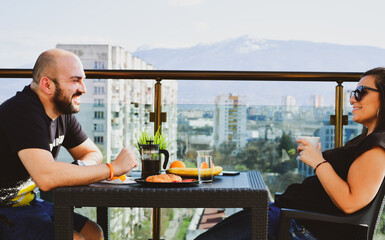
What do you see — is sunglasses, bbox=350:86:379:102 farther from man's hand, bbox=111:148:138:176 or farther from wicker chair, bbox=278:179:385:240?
man's hand, bbox=111:148:138:176

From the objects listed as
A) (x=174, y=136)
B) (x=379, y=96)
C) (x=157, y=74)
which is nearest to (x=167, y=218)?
(x=174, y=136)

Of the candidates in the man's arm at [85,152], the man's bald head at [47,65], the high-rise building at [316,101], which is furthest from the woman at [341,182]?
the high-rise building at [316,101]

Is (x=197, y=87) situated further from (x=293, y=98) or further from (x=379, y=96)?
(x=379, y=96)

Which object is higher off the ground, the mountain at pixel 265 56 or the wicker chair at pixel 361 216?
the mountain at pixel 265 56

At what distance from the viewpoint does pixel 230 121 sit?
3.08 m

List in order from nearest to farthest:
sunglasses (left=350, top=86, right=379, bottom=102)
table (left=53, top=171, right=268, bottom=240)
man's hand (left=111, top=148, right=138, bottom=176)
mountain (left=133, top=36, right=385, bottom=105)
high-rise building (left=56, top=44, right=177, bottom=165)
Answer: table (left=53, top=171, right=268, bottom=240)
man's hand (left=111, top=148, right=138, bottom=176)
sunglasses (left=350, top=86, right=379, bottom=102)
high-rise building (left=56, top=44, right=177, bottom=165)
mountain (left=133, top=36, right=385, bottom=105)

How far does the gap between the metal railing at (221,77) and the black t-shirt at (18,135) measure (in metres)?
1.05

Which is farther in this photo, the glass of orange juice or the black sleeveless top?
the glass of orange juice

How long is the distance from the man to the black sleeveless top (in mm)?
672

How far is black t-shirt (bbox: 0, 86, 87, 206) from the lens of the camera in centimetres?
162

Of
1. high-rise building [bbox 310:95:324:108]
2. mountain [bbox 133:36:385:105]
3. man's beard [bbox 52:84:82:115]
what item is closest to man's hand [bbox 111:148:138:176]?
man's beard [bbox 52:84:82:115]

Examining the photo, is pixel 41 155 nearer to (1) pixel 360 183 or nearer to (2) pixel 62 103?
(2) pixel 62 103

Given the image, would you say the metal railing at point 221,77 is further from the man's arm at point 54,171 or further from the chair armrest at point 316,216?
the chair armrest at point 316,216

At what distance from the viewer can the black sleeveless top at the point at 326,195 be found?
1612 mm
